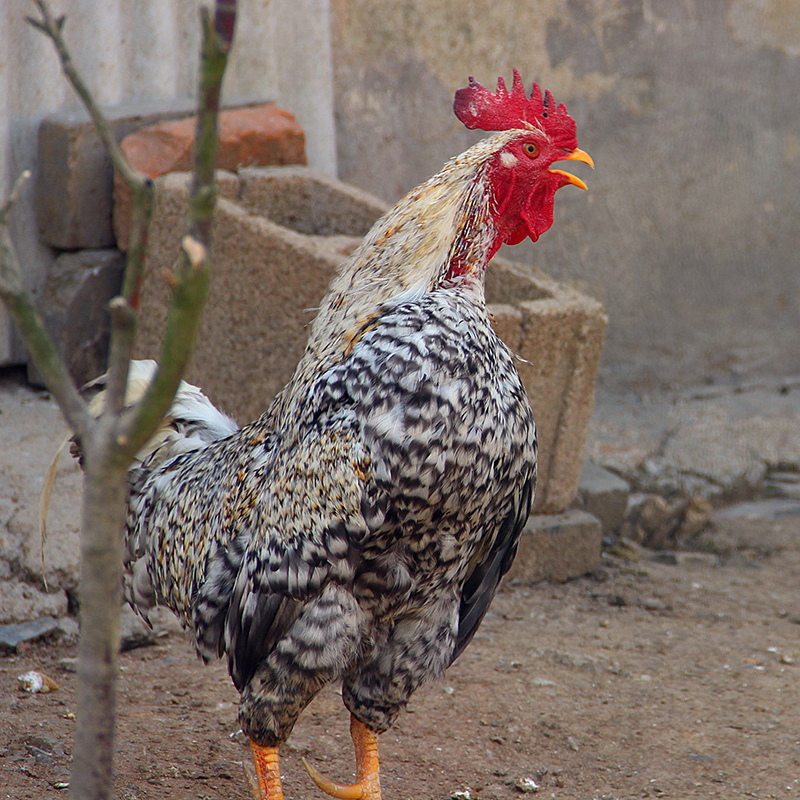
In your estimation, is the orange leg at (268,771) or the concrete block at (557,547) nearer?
the orange leg at (268,771)

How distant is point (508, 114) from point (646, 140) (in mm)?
3557

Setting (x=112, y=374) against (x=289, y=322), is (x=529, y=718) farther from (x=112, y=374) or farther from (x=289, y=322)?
(x=112, y=374)

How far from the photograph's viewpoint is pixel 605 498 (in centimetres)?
461

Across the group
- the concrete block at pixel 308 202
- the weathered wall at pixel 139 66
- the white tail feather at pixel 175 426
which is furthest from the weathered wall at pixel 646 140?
the white tail feather at pixel 175 426

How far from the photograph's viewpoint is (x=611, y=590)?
4230mm

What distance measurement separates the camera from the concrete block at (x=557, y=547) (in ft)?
13.6

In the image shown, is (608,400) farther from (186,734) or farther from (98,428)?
(98,428)

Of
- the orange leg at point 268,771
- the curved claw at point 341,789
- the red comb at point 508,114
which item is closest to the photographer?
the orange leg at point 268,771

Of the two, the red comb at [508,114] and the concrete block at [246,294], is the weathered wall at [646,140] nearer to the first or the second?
the concrete block at [246,294]

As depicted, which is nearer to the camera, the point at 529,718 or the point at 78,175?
the point at 529,718

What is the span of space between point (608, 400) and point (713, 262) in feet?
3.65

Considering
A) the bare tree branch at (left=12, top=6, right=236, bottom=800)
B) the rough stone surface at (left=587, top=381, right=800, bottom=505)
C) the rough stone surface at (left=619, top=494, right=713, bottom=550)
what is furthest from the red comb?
the rough stone surface at (left=587, top=381, right=800, bottom=505)

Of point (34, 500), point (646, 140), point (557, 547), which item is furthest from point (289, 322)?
point (646, 140)

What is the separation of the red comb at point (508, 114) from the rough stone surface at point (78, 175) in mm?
2248
